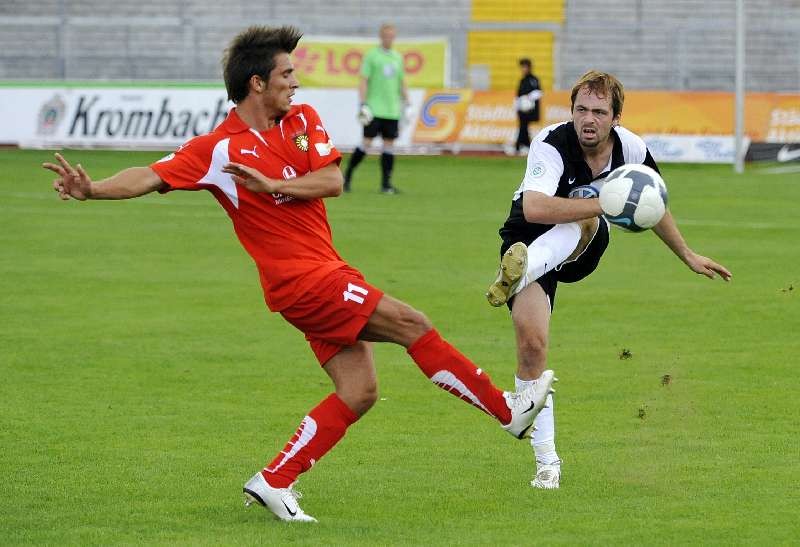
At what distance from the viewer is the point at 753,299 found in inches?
509

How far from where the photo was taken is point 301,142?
6258 millimetres

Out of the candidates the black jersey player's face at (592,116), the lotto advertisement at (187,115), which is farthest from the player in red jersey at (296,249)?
the lotto advertisement at (187,115)

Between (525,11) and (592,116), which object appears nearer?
(592,116)

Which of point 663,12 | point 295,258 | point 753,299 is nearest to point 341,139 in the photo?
point 663,12

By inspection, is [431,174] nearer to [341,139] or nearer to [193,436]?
[341,139]

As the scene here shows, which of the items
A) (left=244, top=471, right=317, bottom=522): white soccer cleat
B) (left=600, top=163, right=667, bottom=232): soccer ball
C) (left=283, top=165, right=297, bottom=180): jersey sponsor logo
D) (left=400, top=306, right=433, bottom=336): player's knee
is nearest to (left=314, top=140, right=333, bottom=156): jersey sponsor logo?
(left=283, top=165, right=297, bottom=180): jersey sponsor logo

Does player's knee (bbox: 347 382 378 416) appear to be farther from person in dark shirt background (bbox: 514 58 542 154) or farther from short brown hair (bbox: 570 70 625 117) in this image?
person in dark shirt background (bbox: 514 58 542 154)

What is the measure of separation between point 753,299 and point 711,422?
185 inches

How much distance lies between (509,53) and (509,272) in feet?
99.4

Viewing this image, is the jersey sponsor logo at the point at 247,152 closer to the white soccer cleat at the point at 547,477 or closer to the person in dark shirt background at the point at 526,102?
the white soccer cleat at the point at 547,477

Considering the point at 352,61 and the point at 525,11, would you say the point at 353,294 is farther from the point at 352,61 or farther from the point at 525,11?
the point at 525,11

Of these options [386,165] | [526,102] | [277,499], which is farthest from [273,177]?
[526,102]

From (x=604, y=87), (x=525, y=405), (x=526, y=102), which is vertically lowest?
(x=526, y=102)

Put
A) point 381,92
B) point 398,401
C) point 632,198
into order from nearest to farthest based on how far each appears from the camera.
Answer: point 632,198
point 398,401
point 381,92
